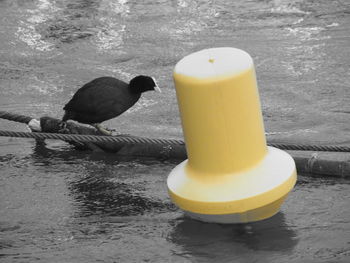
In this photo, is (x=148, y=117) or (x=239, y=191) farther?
(x=148, y=117)

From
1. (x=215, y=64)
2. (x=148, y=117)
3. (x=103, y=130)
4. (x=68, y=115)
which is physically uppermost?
(x=215, y=64)

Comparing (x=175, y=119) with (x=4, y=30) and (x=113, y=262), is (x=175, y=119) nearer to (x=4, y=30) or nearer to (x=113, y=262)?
(x=113, y=262)

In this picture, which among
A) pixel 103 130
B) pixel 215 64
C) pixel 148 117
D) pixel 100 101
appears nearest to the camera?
pixel 215 64

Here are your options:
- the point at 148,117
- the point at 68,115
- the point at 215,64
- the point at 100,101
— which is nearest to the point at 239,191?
the point at 215,64

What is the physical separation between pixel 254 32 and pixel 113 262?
19.6ft

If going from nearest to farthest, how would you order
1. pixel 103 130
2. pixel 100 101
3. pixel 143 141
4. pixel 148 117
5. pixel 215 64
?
pixel 215 64 < pixel 143 141 < pixel 100 101 < pixel 103 130 < pixel 148 117

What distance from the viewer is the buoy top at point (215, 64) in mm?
4090

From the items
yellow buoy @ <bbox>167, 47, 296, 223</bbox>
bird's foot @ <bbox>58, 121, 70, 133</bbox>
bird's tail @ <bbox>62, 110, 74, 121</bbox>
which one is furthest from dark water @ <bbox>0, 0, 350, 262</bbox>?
yellow buoy @ <bbox>167, 47, 296, 223</bbox>

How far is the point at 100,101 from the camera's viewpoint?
655 centimetres

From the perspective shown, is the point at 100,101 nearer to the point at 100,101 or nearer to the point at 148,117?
the point at 100,101

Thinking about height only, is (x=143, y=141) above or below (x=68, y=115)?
above

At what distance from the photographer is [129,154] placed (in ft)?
20.7

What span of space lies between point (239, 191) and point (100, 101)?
2.55 meters

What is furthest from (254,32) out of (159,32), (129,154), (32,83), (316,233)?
(316,233)
